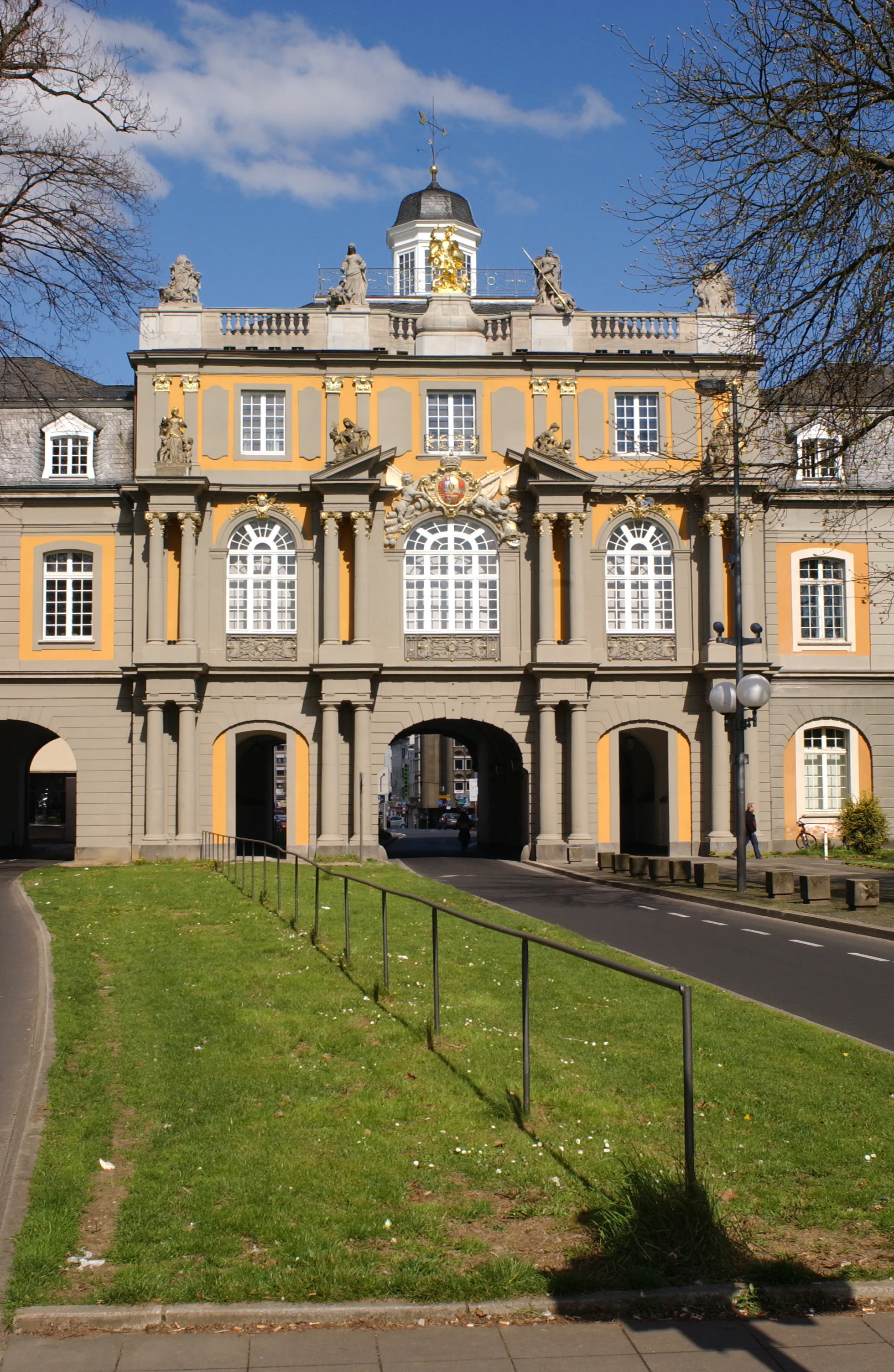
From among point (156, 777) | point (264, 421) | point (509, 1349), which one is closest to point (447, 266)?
point (264, 421)

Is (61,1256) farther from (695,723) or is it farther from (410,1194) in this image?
(695,723)

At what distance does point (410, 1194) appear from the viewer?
746 centimetres

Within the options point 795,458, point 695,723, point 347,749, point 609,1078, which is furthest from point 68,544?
point 609,1078

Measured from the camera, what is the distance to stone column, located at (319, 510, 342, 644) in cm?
3984

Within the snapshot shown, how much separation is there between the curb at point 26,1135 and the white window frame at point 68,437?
30554 millimetres

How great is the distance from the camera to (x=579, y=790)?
40094 mm

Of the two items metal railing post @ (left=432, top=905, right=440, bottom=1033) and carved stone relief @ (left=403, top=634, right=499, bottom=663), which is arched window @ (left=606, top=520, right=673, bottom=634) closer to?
carved stone relief @ (left=403, top=634, right=499, bottom=663)

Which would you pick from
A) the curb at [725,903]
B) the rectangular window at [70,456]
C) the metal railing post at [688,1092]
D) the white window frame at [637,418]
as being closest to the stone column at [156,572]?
the rectangular window at [70,456]

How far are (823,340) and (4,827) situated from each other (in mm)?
35434

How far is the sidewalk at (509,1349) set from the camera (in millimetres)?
5570

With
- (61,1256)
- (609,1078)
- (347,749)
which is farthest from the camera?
(347,749)

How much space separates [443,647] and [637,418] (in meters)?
9.07

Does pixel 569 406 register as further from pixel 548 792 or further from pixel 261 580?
pixel 548 792

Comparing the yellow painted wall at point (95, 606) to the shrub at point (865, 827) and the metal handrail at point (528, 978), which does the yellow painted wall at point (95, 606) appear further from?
the metal handrail at point (528, 978)
